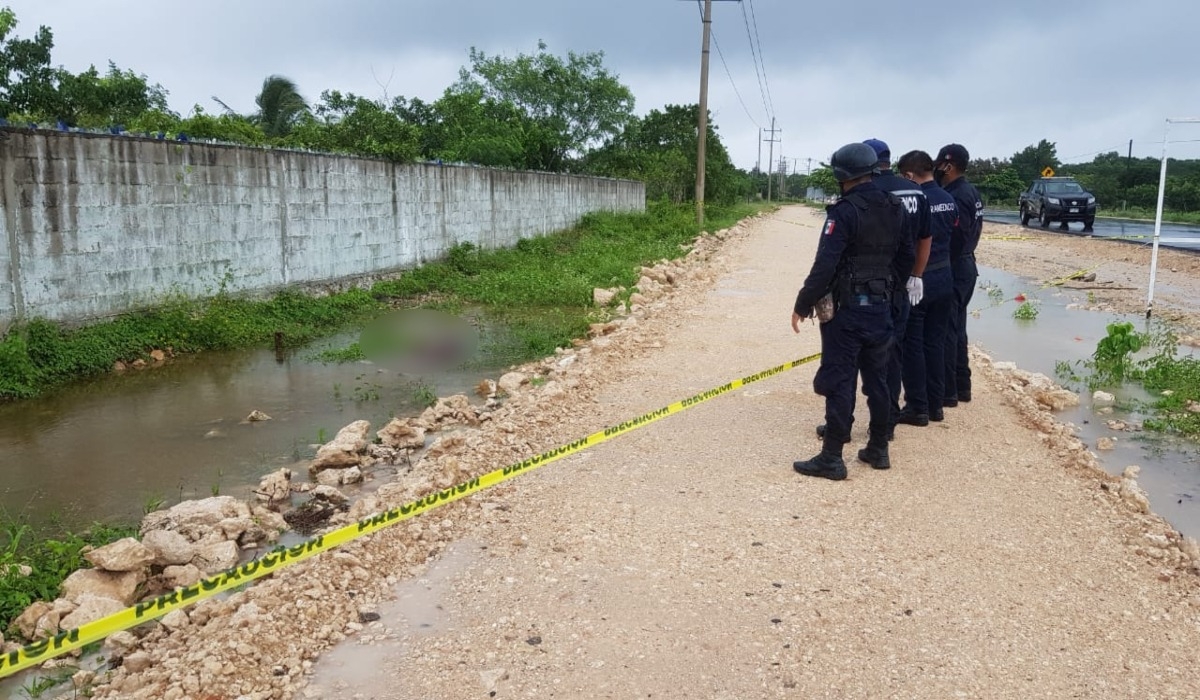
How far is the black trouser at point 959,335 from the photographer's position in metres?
6.03

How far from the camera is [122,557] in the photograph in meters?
3.49

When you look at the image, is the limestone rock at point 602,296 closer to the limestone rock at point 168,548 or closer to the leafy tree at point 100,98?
the limestone rock at point 168,548

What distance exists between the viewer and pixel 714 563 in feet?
11.8

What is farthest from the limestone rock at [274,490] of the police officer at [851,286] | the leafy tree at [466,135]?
the leafy tree at [466,135]

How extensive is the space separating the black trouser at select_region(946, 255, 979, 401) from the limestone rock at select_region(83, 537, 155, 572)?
521 cm

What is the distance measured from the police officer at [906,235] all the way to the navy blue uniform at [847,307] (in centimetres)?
13

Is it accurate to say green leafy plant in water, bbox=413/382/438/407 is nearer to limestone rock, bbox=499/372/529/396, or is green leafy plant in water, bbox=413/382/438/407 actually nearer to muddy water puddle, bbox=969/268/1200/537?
limestone rock, bbox=499/372/529/396

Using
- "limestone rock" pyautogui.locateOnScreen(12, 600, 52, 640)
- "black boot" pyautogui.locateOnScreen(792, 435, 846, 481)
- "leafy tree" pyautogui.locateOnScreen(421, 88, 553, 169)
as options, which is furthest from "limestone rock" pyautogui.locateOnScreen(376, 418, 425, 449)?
"leafy tree" pyautogui.locateOnScreen(421, 88, 553, 169)

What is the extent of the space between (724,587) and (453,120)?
21.1 metres

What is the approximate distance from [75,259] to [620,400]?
17.5 ft

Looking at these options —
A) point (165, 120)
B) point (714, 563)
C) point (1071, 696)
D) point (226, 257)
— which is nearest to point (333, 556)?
point (714, 563)

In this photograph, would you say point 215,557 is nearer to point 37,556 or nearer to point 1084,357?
point 37,556

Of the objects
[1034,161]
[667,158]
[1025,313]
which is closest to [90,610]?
[1025,313]

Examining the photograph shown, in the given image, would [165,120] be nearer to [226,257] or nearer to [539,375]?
[226,257]
